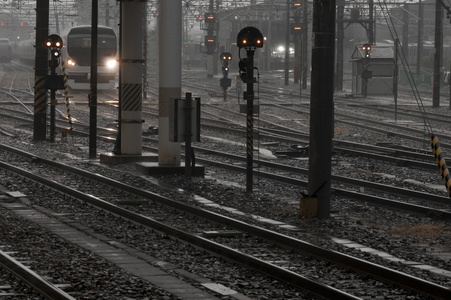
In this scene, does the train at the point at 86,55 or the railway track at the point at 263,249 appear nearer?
the railway track at the point at 263,249

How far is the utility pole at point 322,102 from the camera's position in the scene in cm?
1404

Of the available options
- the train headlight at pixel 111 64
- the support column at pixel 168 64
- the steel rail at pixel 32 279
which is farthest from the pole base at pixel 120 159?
the train headlight at pixel 111 64

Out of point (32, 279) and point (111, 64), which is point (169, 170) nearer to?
point (32, 279)

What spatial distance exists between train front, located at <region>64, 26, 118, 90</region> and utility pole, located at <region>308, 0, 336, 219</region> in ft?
106

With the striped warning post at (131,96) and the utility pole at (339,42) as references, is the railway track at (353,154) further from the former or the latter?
the utility pole at (339,42)

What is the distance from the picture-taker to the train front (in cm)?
4606

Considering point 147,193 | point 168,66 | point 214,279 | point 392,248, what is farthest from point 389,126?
point 214,279

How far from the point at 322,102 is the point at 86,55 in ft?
111

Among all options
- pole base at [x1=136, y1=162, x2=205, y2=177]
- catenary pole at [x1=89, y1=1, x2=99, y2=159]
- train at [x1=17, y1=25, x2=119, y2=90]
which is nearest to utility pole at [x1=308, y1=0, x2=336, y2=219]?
pole base at [x1=136, y1=162, x2=205, y2=177]

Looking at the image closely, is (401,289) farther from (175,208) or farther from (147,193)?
(147,193)

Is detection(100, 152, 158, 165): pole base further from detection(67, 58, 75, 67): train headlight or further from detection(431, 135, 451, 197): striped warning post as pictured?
detection(67, 58, 75, 67): train headlight

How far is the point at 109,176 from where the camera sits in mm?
19203

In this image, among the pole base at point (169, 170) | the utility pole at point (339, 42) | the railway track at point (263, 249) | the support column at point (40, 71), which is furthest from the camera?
the utility pole at point (339, 42)

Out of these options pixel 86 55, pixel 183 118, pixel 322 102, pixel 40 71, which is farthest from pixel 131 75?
pixel 86 55
